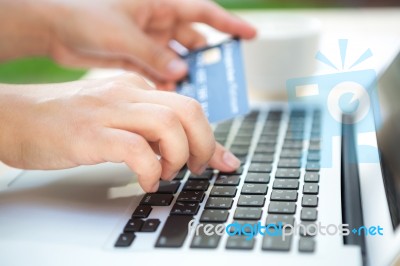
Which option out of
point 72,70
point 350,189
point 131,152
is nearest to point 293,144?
point 350,189

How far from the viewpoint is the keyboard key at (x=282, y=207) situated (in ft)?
1.63

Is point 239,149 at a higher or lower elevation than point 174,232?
higher

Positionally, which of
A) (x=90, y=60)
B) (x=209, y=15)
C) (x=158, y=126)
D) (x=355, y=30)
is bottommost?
(x=158, y=126)

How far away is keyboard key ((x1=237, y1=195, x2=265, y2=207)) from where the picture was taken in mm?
515

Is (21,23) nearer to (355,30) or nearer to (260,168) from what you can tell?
(260,168)

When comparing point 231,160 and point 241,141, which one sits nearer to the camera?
point 231,160

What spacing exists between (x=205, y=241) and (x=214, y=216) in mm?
41

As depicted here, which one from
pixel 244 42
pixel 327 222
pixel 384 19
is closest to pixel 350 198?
pixel 327 222

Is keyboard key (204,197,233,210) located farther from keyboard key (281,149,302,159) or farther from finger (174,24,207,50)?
finger (174,24,207,50)

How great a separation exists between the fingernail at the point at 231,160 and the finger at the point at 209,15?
306mm

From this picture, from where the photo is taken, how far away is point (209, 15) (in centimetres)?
90

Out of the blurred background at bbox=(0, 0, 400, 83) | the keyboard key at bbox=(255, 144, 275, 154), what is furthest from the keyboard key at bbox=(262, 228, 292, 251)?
the blurred background at bbox=(0, 0, 400, 83)

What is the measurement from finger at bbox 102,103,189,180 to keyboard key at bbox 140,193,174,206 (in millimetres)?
27

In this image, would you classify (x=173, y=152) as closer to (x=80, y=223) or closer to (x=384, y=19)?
(x=80, y=223)
